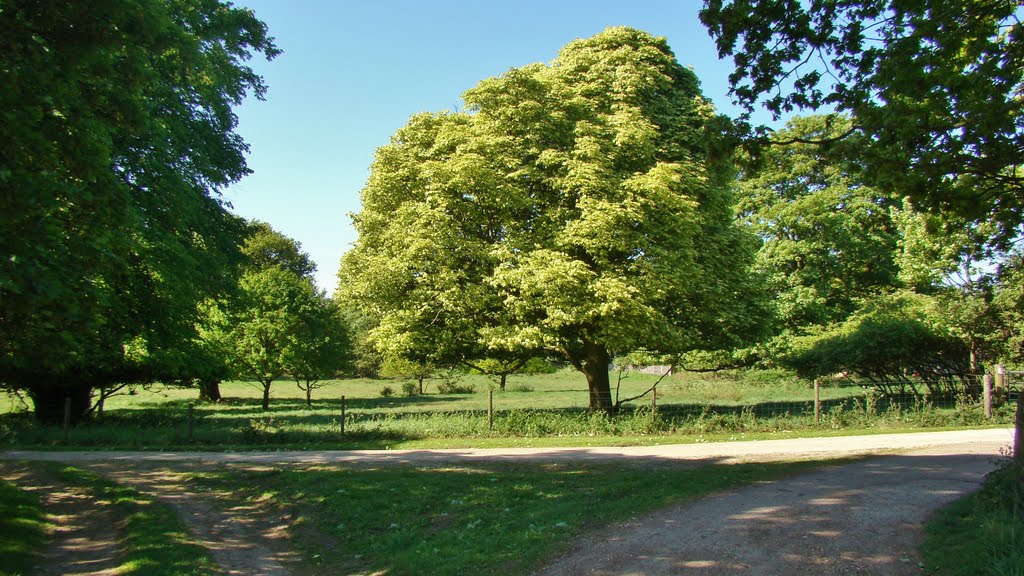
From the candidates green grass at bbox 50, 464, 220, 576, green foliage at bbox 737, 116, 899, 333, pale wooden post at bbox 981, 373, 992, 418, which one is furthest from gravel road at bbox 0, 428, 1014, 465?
green foliage at bbox 737, 116, 899, 333

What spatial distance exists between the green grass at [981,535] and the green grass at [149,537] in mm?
7878

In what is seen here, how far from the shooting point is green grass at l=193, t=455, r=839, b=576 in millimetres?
7609

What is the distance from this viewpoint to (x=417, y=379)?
57.0 metres

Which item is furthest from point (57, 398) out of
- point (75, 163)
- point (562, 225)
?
point (75, 163)

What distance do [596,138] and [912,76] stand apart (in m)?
11.9

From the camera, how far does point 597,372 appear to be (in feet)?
73.8

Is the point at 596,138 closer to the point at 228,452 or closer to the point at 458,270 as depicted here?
the point at 458,270

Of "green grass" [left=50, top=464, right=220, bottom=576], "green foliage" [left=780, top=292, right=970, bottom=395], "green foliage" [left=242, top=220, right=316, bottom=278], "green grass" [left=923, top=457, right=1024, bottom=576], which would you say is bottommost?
"green grass" [left=50, top=464, right=220, bottom=576]

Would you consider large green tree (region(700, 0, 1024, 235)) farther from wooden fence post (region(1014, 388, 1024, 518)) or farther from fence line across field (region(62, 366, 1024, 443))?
fence line across field (region(62, 366, 1024, 443))

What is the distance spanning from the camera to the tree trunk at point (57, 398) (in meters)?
22.8

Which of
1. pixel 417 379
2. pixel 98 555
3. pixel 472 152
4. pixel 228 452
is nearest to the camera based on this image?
pixel 98 555

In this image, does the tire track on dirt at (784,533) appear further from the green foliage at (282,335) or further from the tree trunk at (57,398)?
the green foliage at (282,335)

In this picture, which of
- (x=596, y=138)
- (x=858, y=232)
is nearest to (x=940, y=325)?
(x=858, y=232)

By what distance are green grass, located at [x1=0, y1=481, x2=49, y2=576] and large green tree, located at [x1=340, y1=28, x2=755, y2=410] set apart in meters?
10.4
